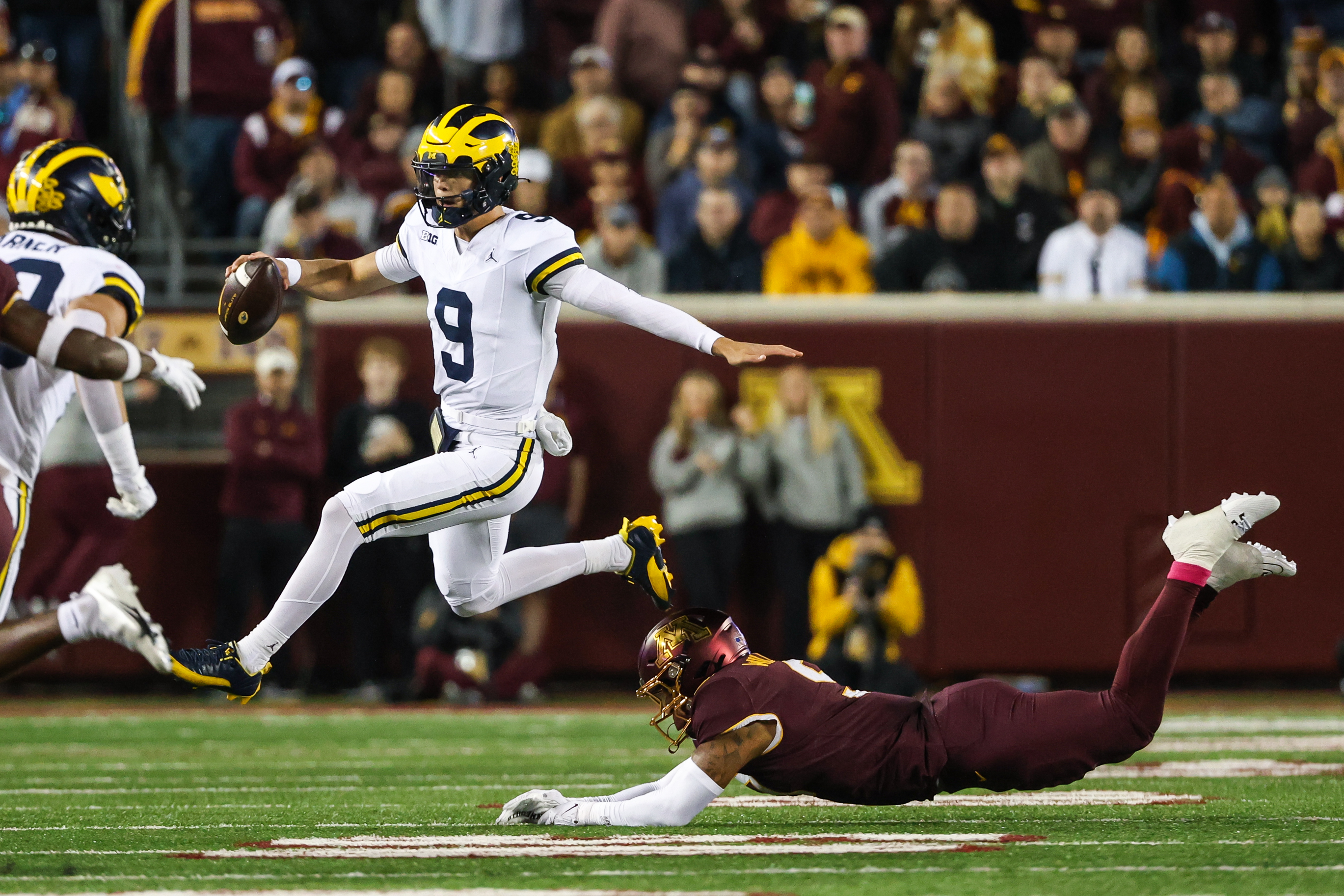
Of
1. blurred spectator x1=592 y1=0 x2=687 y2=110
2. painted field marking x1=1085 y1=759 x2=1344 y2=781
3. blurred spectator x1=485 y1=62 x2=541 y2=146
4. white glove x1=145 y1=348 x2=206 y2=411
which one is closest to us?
white glove x1=145 y1=348 x2=206 y2=411

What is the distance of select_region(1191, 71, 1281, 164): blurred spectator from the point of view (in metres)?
12.7

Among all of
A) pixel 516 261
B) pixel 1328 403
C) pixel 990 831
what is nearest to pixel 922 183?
pixel 1328 403

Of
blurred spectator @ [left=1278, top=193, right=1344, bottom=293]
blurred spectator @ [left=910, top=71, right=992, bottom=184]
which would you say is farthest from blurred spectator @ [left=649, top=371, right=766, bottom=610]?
blurred spectator @ [left=1278, top=193, right=1344, bottom=293]

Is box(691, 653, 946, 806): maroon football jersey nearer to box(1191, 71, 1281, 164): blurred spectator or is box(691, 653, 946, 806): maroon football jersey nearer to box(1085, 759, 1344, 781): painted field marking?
box(1085, 759, 1344, 781): painted field marking

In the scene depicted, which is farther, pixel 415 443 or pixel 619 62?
pixel 619 62

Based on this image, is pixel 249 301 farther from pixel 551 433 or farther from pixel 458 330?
pixel 551 433

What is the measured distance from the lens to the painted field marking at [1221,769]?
699 cm

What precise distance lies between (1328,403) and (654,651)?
23.9 feet

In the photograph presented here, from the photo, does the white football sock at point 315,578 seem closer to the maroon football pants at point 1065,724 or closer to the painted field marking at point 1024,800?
the painted field marking at point 1024,800

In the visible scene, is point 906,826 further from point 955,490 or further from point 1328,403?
point 1328,403

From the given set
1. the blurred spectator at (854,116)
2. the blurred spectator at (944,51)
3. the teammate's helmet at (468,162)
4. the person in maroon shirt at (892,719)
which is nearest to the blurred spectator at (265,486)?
the blurred spectator at (854,116)

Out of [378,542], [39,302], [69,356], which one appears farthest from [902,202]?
[69,356]

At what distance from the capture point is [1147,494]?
1114 cm

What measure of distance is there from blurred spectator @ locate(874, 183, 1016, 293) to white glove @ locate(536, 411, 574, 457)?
5.40 m
